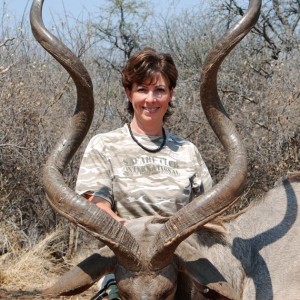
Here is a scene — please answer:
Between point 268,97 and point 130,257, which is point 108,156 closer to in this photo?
point 130,257

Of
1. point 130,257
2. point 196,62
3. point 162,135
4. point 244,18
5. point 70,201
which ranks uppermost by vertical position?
point 196,62

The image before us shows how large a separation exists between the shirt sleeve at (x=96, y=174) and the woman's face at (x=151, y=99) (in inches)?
13.1

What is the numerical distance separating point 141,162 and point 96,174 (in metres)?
0.31

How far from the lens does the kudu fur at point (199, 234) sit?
4227mm

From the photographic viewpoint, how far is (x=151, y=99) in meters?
4.94

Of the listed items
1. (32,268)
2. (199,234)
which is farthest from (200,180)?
(32,268)

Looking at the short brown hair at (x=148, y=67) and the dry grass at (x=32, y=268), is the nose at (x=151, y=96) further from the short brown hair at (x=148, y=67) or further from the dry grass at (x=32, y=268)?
the dry grass at (x=32, y=268)

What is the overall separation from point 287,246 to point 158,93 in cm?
132

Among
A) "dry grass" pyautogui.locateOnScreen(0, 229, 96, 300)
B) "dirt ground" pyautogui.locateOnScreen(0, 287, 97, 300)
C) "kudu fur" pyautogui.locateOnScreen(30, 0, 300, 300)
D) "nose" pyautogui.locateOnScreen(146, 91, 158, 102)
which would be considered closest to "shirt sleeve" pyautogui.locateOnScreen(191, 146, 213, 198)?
"kudu fur" pyautogui.locateOnScreen(30, 0, 300, 300)

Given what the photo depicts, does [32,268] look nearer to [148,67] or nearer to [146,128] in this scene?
[146,128]

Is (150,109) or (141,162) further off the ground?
(150,109)

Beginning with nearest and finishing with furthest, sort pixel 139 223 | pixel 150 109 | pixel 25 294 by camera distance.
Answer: pixel 139 223 → pixel 150 109 → pixel 25 294

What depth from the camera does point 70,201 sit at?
4234 millimetres

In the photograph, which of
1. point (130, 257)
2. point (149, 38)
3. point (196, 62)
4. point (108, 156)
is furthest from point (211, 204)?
point (149, 38)
